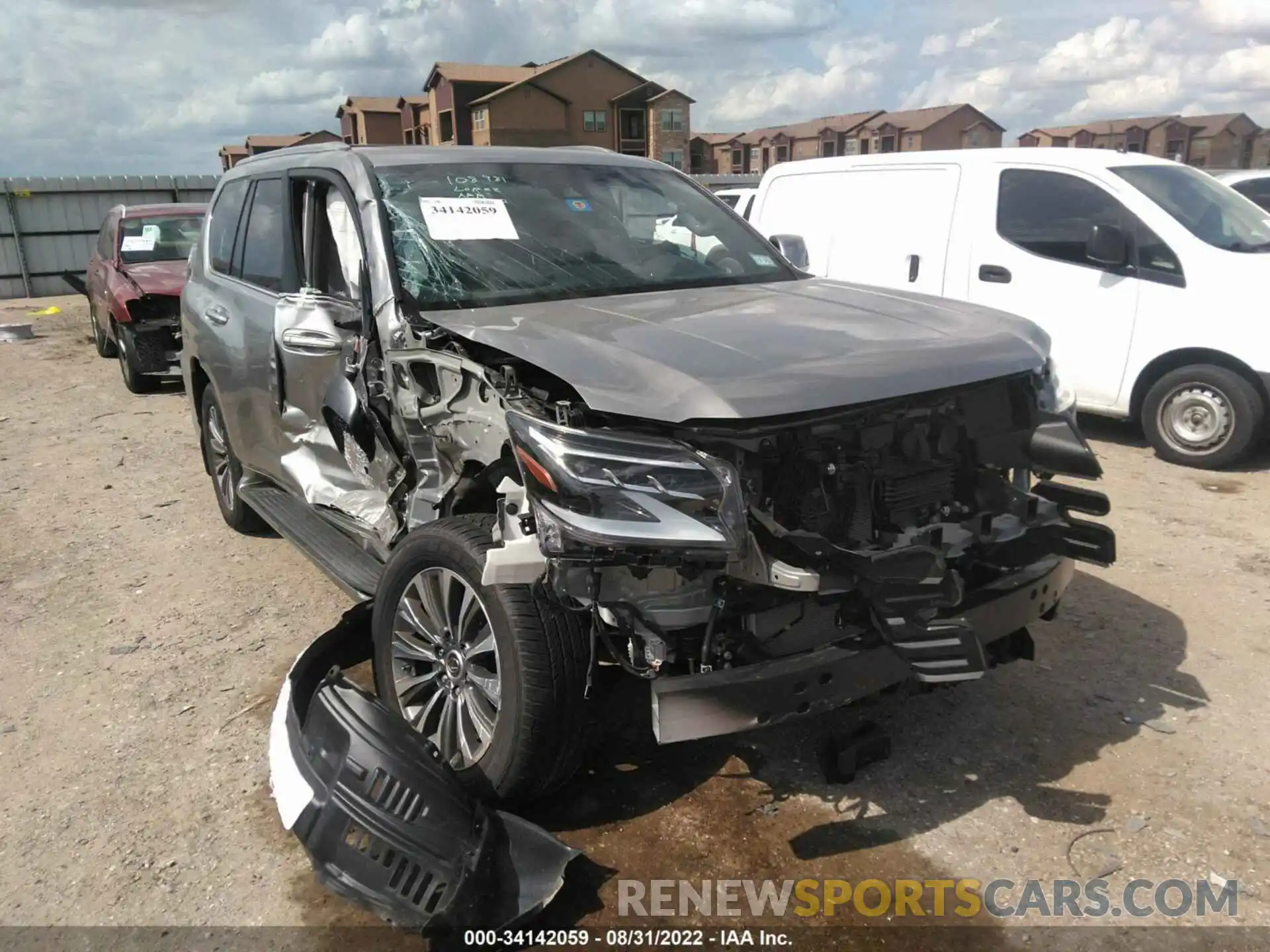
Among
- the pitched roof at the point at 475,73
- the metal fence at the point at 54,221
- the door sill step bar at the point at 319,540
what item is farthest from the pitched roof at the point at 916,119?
the door sill step bar at the point at 319,540

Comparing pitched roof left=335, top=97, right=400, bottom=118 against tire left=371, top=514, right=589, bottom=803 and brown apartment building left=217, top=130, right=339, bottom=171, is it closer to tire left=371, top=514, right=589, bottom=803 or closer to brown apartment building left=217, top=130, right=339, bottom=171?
brown apartment building left=217, top=130, right=339, bottom=171

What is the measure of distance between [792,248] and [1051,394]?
174cm

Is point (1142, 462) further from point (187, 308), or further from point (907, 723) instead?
point (187, 308)

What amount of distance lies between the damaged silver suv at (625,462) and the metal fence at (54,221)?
19.0 metres

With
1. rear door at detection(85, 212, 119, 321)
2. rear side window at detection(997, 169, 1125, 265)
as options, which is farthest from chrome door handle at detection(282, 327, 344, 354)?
rear door at detection(85, 212, 119, 321)

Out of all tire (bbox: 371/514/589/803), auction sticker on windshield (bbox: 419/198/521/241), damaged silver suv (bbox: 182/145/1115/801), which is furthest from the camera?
auction sticker on windshield (bbox: 419/198/521/241)

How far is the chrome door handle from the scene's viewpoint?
3.53 metres

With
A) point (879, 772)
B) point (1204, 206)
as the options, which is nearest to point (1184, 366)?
Result: point (1204, 206)

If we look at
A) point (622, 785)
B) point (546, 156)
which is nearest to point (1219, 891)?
point (622, 785)

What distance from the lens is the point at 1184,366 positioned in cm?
651

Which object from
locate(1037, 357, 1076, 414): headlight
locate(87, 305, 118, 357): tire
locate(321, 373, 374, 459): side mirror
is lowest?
locate(87, 305, 118, 357): tire

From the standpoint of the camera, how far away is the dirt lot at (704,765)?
8.86 ft

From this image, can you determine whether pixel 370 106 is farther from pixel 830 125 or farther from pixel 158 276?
pixel 158 276

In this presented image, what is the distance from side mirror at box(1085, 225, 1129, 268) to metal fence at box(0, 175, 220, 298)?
19257 millimetres
